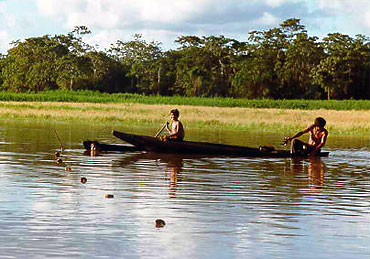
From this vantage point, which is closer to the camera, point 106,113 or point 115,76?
point 106,113

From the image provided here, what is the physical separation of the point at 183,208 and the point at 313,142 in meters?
8.76

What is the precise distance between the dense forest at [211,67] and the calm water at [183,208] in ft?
167

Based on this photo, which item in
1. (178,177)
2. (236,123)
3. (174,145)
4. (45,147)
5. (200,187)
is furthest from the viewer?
(236,123)

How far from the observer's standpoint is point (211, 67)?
74.4 meters

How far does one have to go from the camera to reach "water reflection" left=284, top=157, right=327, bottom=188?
1278 centimetres

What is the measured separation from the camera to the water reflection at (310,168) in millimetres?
12783

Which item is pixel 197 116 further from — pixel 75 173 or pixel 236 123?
pixel 75 173

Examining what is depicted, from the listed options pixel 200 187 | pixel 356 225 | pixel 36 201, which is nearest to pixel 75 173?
pixel 200 187

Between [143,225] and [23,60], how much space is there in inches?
2835

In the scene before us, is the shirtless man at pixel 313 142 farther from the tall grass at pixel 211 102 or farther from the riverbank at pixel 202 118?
the tall grass at pixel 211 102

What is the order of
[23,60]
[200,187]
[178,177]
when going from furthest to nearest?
[23,60] → [178,177] → [200,187]

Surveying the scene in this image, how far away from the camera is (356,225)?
27.2 ft

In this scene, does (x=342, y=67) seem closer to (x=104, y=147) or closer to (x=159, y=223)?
(x=104, y=147)

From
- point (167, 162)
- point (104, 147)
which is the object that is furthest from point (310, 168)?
point (104, 147)
